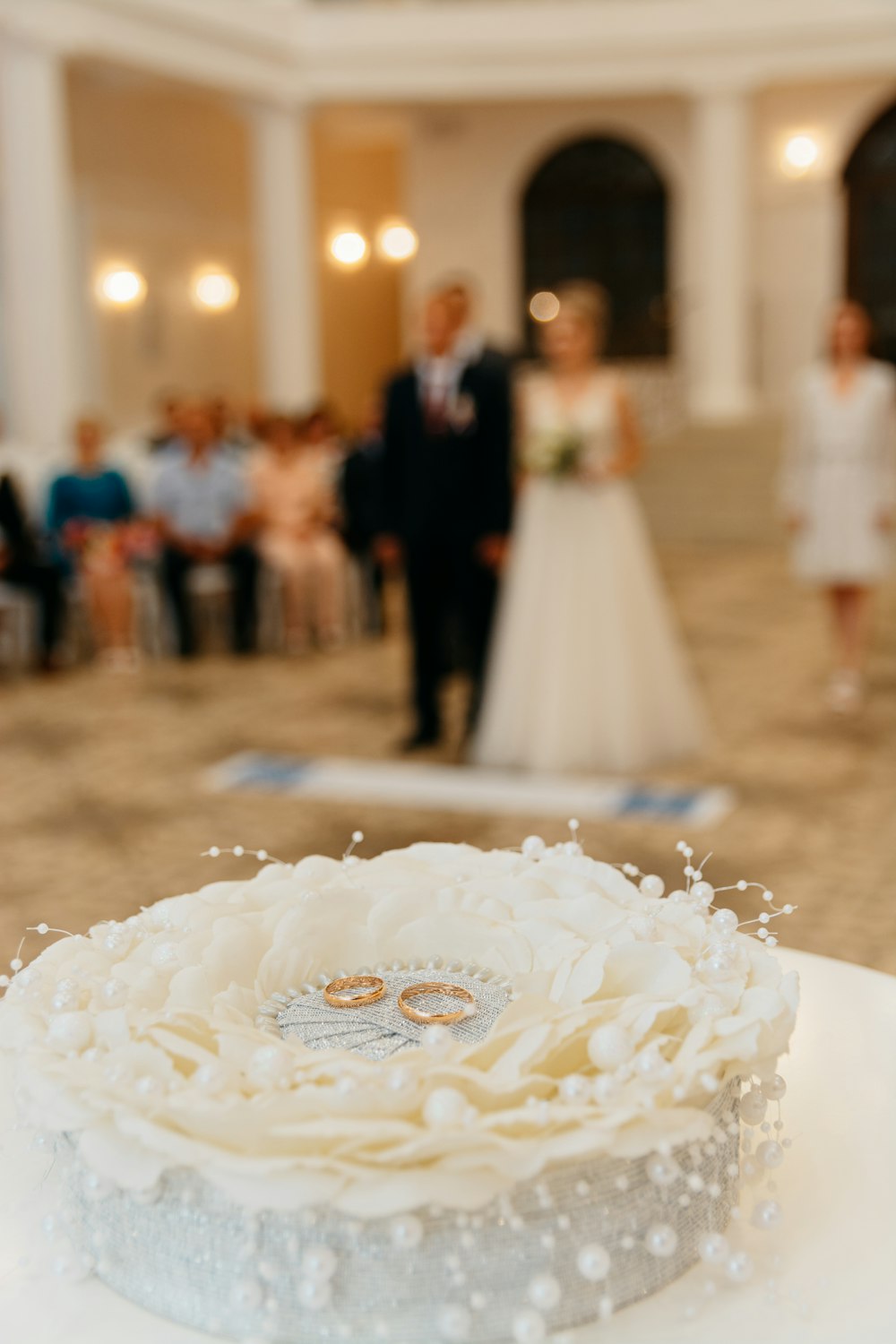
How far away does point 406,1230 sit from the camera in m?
1.12

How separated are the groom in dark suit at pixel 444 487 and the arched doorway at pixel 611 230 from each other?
41.0 ft

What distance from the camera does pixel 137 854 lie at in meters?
5.21

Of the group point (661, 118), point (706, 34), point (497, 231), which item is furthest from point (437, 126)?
point (706, 34)

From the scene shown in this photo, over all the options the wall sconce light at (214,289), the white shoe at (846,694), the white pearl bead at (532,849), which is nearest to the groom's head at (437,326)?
the white shoe at (846,694)

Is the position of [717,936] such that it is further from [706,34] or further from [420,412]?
[706,34]

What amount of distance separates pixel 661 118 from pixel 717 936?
715 inches

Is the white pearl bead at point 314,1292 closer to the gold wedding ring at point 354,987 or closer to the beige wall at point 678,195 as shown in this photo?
the gold wedding ring at point 354,987

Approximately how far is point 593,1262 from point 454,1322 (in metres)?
0.11

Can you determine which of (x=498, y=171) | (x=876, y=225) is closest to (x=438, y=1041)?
(x=876, y=225)

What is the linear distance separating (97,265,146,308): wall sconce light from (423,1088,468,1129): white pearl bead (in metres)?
15.4

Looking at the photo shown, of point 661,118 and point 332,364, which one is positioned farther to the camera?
point 332,364

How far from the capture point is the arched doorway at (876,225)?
17297mm

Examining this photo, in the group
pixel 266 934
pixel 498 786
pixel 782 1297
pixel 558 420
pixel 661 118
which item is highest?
pixel 661 118

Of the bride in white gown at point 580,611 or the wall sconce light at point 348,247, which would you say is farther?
the wall sconce light at point 348,247
